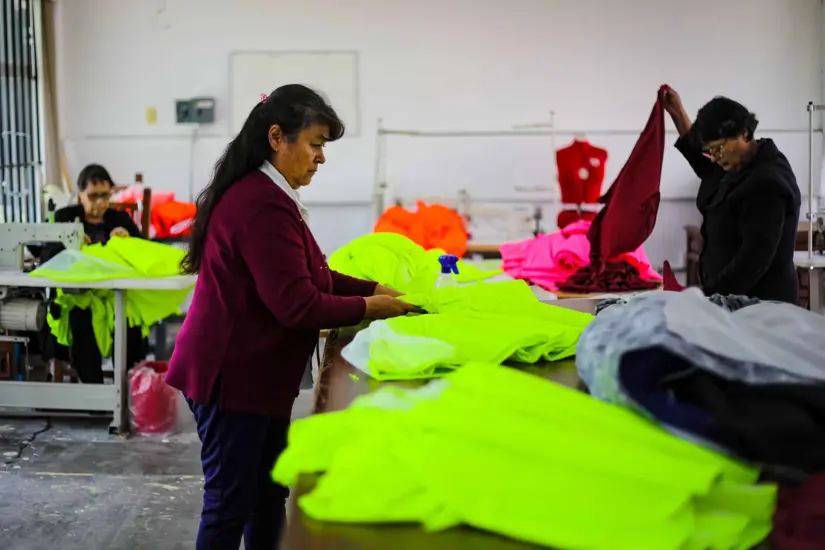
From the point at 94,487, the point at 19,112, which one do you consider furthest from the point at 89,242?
the point at 19,112

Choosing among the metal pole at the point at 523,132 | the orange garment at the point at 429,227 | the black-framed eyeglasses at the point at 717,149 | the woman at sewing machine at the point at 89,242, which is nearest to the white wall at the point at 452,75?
the metal pole at the point at 523,132

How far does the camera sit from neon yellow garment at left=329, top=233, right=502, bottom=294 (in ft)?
8.29

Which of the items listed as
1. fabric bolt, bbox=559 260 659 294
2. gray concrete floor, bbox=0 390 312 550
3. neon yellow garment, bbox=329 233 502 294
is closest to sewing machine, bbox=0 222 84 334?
gray concrete floor, bbox=0 390 312 550

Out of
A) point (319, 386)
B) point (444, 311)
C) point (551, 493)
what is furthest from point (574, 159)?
point (551, 493)

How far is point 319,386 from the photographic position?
4.76ft

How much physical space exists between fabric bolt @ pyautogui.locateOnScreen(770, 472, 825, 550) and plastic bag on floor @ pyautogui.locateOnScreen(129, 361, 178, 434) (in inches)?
131

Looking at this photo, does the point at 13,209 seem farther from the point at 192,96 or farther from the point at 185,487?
the point at 185,487

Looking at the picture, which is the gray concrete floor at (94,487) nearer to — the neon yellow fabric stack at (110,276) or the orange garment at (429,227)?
the neon yellow fabric stack at (110,276)

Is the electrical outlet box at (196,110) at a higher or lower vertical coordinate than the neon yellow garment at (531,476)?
higher

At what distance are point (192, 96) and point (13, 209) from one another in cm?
152

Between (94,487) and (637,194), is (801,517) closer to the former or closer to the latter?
(637,194)

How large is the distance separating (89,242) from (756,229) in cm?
309

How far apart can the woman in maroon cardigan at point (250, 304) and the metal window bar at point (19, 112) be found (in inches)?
163

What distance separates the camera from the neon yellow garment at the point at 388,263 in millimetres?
2525
